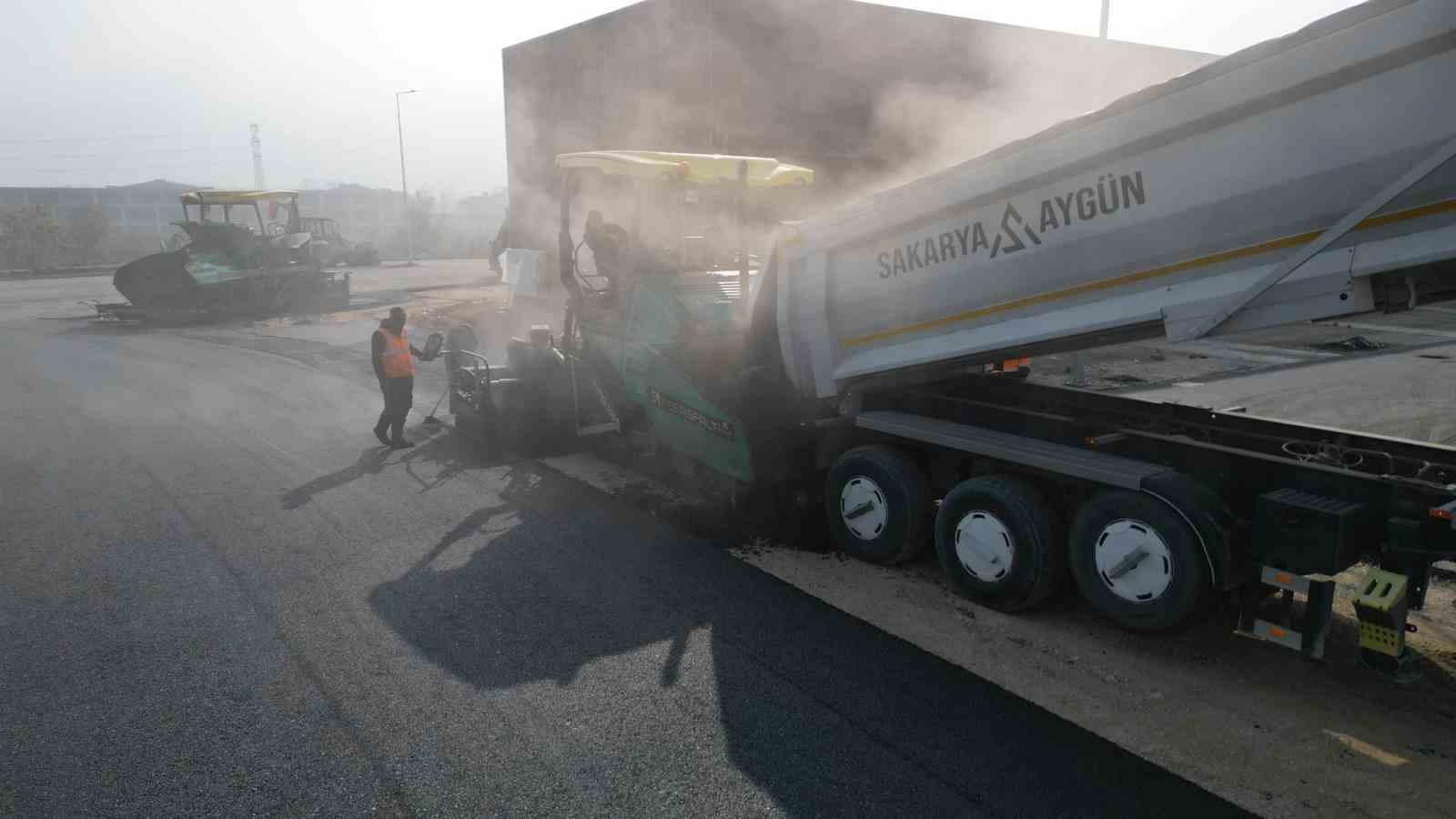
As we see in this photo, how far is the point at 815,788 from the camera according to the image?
335 centimetres

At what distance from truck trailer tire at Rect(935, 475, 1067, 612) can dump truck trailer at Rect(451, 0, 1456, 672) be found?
14mm

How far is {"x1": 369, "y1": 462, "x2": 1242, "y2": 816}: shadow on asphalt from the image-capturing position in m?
3.34

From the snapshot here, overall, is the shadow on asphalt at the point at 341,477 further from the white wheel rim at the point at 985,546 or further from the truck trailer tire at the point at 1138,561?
the truck trailer tire at the point at 1138,561

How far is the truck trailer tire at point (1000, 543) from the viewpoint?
455 cm

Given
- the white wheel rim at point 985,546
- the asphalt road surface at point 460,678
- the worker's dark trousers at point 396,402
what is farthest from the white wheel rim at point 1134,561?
the worker's dark trousers at point 396,402

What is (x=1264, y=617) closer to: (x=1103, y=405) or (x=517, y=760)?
(x=1103, y=405)

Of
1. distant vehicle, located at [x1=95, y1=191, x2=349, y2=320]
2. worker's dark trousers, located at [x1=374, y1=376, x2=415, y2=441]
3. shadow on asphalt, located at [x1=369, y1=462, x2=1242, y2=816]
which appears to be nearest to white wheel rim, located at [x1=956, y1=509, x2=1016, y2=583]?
shadow on asphalt, located at [x1=369, y1=462, x2=1242, y2=816]

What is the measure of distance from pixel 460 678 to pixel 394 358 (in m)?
4.94

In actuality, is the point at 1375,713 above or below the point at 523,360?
below

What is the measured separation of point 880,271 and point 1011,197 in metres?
0.86

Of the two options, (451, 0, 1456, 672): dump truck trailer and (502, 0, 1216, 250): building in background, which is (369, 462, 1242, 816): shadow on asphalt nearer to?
(451, 0, 1456, 672): dump truck trailer

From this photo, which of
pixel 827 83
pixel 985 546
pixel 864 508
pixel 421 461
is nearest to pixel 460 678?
pixel 864 508

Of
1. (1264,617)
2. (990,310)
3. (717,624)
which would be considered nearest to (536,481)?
(717,624)

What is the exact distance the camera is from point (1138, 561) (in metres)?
4.16
